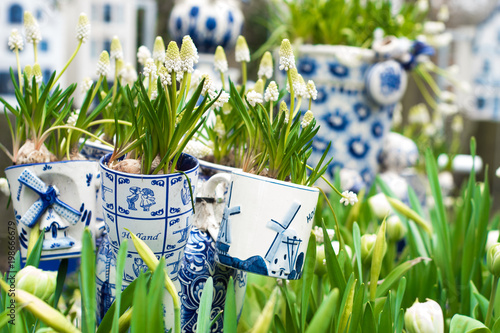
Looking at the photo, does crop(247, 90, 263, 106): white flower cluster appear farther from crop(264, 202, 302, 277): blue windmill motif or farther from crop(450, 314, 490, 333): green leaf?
crop(450, 314, 490, 333): green leaf

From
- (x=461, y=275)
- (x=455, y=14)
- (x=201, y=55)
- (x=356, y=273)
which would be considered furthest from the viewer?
(x=455, y=14)

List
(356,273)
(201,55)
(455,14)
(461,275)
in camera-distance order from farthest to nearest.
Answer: (455,14) < (201,55) < (461,275) < (356,273)

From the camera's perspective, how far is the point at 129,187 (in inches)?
14.9

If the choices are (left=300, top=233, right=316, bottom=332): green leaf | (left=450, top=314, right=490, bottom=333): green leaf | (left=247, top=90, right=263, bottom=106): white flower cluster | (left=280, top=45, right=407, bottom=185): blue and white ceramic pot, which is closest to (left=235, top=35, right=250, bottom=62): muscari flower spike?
(left=247, top=90, right=263, bottom=106): white flower cluster

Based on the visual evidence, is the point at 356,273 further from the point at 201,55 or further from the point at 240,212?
the point at 201,55

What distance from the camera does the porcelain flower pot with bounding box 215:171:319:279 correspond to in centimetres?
40

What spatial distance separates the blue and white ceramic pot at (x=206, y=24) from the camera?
3.25ft

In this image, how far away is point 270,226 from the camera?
40cm

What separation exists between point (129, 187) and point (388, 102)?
2.20 feet

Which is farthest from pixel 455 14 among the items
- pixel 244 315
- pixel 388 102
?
pixel 244 315

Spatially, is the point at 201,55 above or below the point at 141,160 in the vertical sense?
above

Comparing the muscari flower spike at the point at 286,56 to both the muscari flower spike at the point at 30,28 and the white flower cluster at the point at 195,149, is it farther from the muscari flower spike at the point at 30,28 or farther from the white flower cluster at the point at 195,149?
the muscari flower spike at the point at 30,28

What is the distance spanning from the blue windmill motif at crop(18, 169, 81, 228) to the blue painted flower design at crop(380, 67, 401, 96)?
0.63m

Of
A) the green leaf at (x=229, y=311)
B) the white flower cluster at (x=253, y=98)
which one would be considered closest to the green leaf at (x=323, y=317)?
the green leaf at (x=229, y=311)
